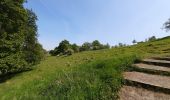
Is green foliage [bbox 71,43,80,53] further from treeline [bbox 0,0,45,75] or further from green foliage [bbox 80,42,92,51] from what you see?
treeline [bbox 0,0,45,75]

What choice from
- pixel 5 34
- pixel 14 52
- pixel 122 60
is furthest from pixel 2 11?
pixel 122 60

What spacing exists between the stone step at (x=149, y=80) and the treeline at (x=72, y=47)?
49027 millimetres

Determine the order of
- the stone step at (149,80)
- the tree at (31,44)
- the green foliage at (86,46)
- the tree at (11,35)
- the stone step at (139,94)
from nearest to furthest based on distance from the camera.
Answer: the stone step at (139,94) → the stone step at (149,80) → the tree at (11,35) → the tree at (31,44) → the green foliage at (86,46)

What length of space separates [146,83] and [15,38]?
23.2m

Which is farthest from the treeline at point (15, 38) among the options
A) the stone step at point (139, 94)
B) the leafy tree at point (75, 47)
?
the leafy tree at point (75, 47)

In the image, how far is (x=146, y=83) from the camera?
24.1 feet

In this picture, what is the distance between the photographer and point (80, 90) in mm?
7258

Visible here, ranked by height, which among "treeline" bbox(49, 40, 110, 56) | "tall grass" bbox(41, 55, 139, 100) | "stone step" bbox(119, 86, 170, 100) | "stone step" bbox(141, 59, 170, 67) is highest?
"treeline" bbox(49, 40, 110, 56)

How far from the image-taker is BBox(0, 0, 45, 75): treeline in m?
26.6

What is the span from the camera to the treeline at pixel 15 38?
2662cm

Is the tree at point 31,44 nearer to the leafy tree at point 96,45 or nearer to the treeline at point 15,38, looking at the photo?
the treeline at point 15,38

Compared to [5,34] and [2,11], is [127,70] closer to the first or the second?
[5,34]

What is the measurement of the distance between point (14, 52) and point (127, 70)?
21809 mm

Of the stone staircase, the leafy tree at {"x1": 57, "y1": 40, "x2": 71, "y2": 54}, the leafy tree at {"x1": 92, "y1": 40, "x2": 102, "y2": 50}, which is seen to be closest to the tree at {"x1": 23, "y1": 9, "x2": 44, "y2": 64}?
the stone staircase
